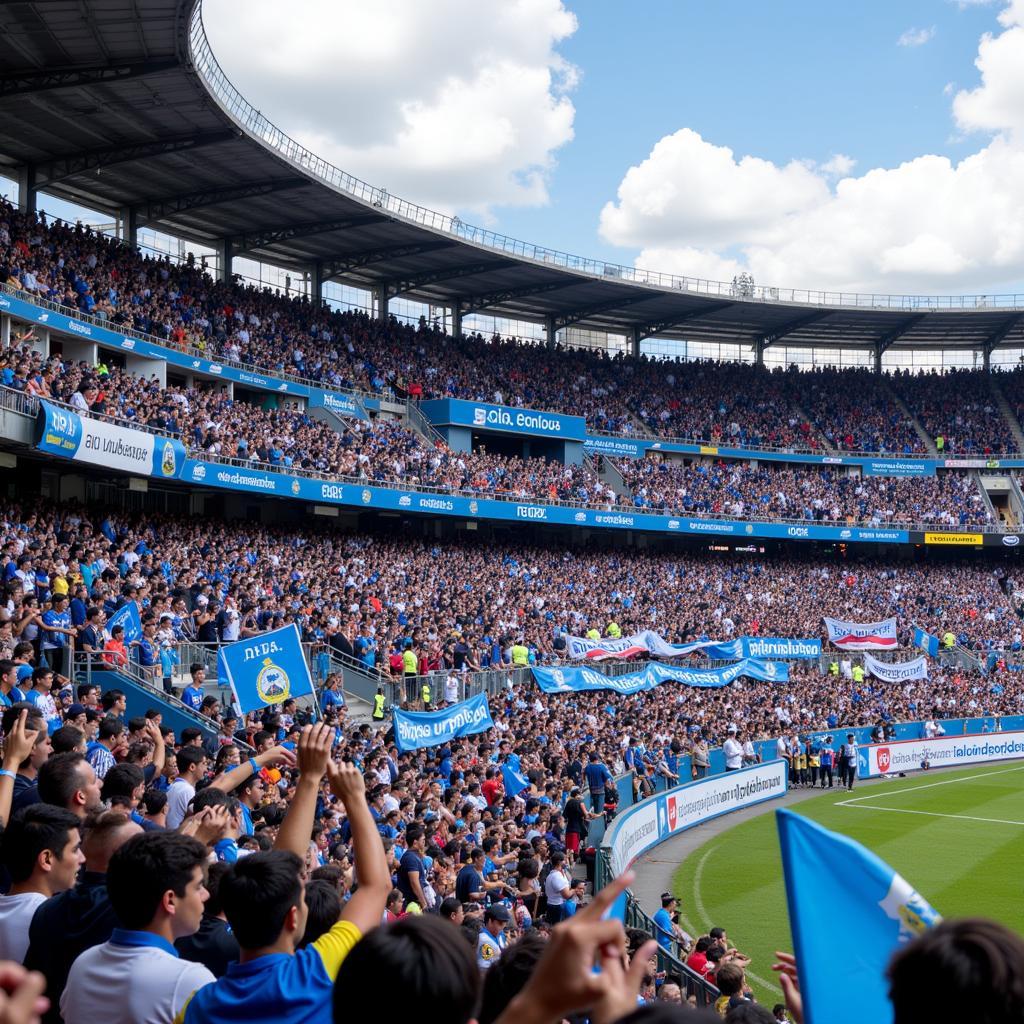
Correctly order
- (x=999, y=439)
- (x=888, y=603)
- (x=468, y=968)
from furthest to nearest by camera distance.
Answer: (x=999, y=439) → (x=888, y=603) → (x=468, y=968)

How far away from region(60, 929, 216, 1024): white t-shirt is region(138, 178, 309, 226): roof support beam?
35.7 meters

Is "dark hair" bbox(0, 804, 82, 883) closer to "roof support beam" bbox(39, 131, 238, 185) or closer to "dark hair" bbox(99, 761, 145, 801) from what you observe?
"dark hair" bbox(99, 761, 145, 801)

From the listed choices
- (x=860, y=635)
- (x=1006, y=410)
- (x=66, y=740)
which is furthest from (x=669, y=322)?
(x=66, y=740)

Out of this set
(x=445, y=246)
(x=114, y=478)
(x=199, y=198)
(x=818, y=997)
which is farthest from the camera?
(x=445, y=246)

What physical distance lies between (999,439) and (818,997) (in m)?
61.6

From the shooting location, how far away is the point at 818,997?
117 inches

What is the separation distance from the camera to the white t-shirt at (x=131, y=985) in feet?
11.9

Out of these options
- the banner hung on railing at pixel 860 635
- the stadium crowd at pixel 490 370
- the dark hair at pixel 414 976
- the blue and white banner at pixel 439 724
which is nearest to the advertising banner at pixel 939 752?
the banner hung on railing at pixel 860 635

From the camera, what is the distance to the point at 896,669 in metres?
40.9

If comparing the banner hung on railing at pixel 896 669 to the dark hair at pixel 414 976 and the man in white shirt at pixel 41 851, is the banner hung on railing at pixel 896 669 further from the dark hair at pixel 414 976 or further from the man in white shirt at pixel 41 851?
the dark hair at pixel 414 976

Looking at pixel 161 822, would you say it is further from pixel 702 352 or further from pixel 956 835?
pixel 702 352

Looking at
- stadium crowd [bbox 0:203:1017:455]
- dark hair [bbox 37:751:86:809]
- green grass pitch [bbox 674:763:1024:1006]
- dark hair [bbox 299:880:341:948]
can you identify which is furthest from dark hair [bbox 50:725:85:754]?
stadium crowd [bbox 0:203:1017:455]

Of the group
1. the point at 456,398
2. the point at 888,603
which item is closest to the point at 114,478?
the point at 456,398

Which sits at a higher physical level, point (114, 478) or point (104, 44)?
point (104, 44)
